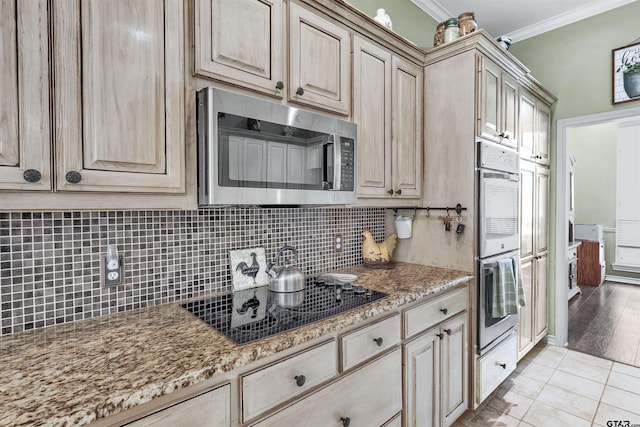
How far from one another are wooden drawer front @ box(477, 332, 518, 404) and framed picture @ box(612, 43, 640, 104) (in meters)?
2.20

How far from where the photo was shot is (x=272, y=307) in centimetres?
139

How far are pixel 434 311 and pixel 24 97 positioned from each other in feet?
6.05

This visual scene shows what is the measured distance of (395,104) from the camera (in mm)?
2037

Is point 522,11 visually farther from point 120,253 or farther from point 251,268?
point 120,253

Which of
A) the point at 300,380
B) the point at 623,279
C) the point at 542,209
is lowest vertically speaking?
the point at 623,279

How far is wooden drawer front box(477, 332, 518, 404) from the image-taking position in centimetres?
212

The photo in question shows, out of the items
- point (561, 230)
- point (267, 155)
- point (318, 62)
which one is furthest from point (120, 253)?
point (561, 230)

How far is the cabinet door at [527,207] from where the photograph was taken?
8.78 feet

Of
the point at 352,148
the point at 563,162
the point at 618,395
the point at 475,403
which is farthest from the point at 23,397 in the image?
the point at 563,162

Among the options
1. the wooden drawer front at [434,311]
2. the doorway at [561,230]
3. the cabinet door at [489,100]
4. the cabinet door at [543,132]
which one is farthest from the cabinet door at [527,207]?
the wooden drawer front at [434,311]

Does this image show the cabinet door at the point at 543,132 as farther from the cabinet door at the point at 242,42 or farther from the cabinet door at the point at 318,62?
the cabinet door at the point at 242,42

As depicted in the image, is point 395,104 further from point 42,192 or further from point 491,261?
point 42,192

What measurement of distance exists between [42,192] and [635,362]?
407 cm

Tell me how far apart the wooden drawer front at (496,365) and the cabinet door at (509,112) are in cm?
144
